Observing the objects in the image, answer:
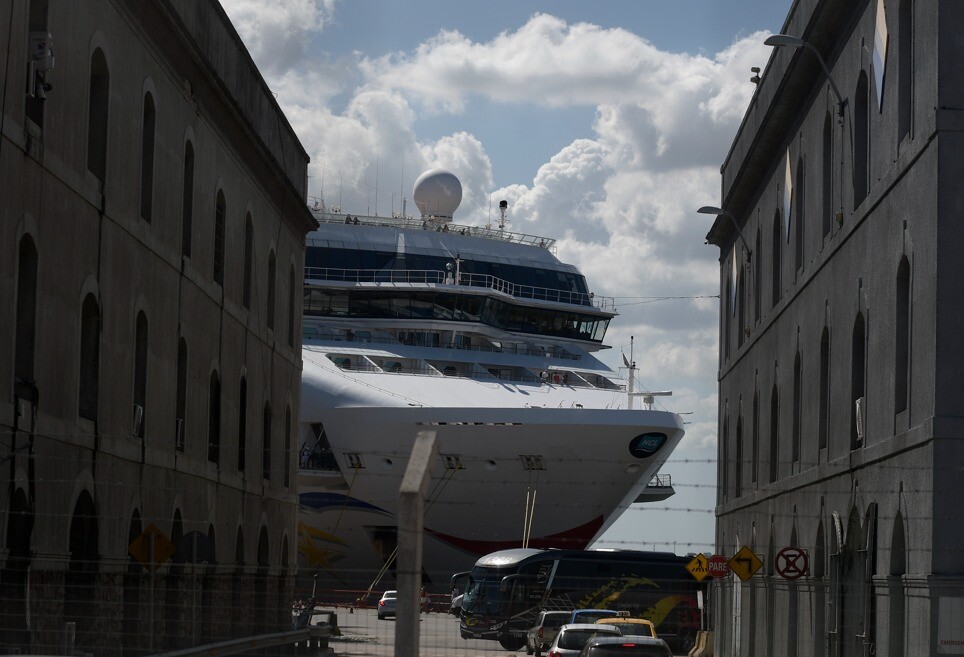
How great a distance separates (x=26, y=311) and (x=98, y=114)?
3.74 meters

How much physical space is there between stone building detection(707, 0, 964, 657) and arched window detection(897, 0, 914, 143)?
25mm

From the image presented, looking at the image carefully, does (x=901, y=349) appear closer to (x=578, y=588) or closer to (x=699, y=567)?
(x=699, y=567)

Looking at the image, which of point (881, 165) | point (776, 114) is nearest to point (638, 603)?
point (776, 114)

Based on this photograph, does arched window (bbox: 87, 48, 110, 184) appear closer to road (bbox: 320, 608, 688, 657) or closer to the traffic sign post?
road (bbox: 320, 608, 688, 657)

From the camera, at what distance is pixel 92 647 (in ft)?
68.6

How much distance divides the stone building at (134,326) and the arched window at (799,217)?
9423mm

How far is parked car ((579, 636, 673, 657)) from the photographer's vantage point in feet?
65.4

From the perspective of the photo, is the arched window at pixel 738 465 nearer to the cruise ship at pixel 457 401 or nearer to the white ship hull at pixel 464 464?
the cruise ship at pixel 457 401

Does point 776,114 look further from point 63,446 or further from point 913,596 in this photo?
point 63,446

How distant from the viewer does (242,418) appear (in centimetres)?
3120

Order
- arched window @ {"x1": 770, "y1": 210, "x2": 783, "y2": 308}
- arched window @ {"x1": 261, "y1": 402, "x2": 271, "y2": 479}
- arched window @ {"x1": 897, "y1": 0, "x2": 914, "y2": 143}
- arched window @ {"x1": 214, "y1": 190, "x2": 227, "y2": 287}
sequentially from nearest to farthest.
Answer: arched window @ {"x1": 897, "y1": 0, "x2": 914, "y2": 143}, arched window @ {"x1": 214, "y1": 190, "x2": 227, "y2": 287}, arched window @ {"x1": 770, "y1": 210, "x2": 783, "y2": 308}, arched window @ {"x1": 261, "y1": 402, "x2": 271, "y2": 479}

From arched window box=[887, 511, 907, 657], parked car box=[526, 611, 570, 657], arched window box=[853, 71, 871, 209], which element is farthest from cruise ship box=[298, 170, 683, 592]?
arched window box=[887, 511, 907, 657]

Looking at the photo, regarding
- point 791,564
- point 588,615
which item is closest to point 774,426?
point 588,615

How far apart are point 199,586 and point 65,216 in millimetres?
9530
